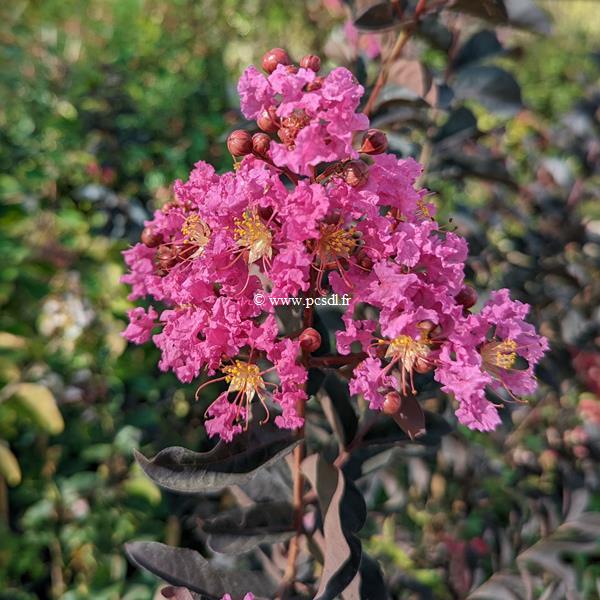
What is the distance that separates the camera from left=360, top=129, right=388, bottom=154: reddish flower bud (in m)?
0.72

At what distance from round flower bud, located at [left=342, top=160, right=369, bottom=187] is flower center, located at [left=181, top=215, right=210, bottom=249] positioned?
0.65ft

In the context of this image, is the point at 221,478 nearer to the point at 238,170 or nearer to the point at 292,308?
the point at 292,308

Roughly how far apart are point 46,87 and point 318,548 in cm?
183

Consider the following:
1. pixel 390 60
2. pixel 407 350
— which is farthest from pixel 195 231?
Answer: pixel 390 60

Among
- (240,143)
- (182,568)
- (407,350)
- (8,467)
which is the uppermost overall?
(240,143)

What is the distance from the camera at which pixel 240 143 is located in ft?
2.38

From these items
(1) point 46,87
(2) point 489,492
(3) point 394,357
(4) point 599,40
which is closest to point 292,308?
(3) point 394,357

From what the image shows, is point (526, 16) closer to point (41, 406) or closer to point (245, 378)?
point (245, 378)

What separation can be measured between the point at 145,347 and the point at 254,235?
1245mm

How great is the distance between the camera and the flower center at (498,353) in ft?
2.57

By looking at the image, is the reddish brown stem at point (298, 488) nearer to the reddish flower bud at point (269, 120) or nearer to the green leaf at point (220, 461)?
the green leaf at point (220, 461)

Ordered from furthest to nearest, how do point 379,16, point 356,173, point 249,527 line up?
point 379,16 → point 249,527 → point 356,173

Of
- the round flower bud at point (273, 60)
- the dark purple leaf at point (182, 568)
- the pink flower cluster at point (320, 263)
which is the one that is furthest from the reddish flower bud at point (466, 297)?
the dark purple leaf at point (182, 568)

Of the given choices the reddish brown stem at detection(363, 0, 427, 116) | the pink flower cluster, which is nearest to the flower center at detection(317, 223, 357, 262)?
the pink flower cluster
